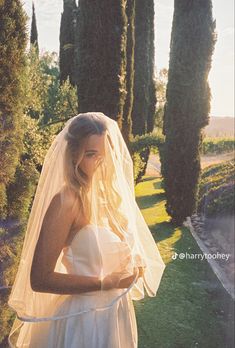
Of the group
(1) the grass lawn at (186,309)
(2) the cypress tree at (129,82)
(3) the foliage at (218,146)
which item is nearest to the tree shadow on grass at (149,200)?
(2) the cypress tree at (129,82)

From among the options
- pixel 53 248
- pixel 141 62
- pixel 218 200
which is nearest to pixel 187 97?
pixel 218 200

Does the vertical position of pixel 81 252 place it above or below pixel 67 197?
below

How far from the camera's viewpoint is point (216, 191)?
1329cm

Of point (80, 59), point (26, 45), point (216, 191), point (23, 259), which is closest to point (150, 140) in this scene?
point (216, 191)

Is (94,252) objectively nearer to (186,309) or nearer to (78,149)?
(78,149)

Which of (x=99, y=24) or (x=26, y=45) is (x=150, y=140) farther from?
(x=26, y=45)

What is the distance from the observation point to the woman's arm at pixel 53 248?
75.5 inches

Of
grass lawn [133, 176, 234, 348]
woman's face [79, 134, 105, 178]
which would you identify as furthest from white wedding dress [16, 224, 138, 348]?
grass lawn [133, 176, 234, 348]

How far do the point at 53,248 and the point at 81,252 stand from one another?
0.25 meters

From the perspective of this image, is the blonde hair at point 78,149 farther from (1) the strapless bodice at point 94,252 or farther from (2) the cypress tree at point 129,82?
(2) the cypress tree at point 129,82

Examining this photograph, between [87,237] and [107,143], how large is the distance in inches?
21.2

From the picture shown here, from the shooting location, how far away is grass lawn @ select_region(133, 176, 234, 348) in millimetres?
5695

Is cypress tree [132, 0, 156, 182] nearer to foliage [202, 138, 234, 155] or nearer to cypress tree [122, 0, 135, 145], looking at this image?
cypress tree [122, 0, 135, 145]

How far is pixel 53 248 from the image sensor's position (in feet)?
6.32
